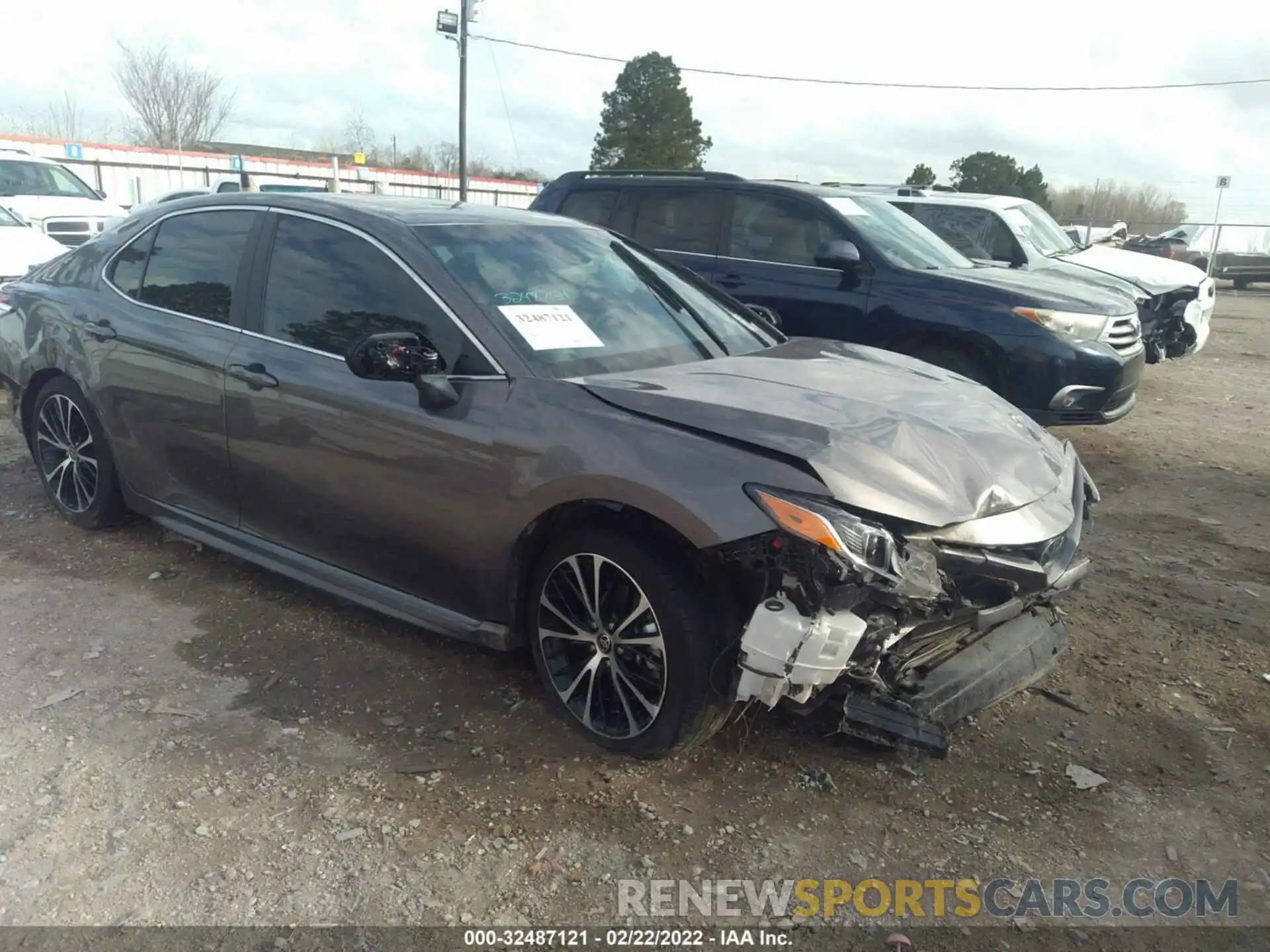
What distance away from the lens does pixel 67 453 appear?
16.4 ft

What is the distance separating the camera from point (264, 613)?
423 cm

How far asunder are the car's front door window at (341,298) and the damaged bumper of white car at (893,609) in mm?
1294

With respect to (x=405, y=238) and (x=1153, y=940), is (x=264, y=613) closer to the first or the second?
(x=405, y=238)

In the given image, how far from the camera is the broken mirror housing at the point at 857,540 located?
2668mm

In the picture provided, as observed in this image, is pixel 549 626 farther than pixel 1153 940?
Yes

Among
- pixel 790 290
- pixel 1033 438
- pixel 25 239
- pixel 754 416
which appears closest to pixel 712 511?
pixel 754 416

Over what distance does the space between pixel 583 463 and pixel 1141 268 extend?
10.2 metres

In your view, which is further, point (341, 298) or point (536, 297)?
point (341, 298)

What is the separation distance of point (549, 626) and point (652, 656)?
1.39ft

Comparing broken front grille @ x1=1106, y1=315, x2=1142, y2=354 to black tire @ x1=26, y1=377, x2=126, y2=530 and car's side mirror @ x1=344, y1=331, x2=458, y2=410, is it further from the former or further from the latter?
black tire @ x1=26, y1=377, x2=126, y2=530

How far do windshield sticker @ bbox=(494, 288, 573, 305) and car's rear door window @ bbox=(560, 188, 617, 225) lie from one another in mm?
4538

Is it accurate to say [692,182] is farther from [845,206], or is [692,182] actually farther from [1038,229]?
[1038,229]

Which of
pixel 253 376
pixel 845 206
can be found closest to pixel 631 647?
pixel 253 376

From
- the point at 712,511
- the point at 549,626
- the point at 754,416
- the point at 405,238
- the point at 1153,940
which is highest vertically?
the point at 405,238
